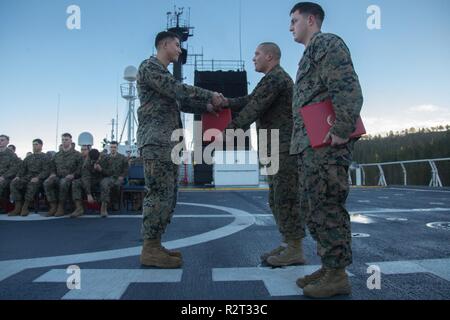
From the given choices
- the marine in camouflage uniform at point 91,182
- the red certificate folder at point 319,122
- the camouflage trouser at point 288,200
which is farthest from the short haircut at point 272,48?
the marine in camouflage uniform at point 91,182

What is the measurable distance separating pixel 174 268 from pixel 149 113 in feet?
4.29

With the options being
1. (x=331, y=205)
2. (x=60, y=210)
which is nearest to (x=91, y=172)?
(x=60, y=210)

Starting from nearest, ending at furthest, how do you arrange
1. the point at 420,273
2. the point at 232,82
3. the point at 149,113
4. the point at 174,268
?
the point at 420,273
the point at 174,268
the point at 149,113
the point at 232,82

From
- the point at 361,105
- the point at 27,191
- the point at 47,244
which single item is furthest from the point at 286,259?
the point at 27,191

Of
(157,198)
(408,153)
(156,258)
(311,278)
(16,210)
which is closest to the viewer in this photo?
(311,278)

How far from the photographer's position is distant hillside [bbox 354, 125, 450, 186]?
40.3 metres

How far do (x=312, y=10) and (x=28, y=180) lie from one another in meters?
6.53

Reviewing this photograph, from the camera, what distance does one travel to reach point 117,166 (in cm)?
688

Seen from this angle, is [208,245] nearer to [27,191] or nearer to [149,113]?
[149,113]

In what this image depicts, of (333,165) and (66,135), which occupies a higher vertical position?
(66,135)

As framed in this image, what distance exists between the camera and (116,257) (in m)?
2.87

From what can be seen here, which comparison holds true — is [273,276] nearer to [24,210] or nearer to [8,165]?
[24,210]

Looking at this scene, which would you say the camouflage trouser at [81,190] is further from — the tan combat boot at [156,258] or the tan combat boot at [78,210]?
the tan combat boot at [156,258]
